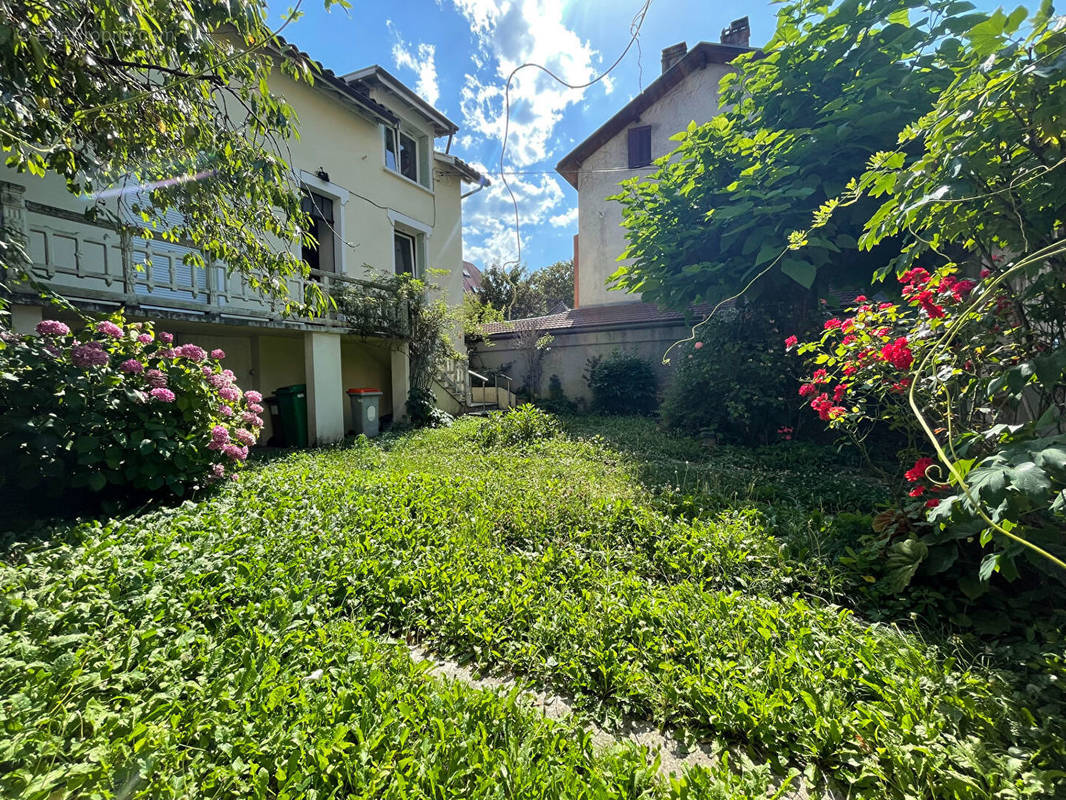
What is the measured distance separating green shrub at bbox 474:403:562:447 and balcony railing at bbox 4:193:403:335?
3.30m

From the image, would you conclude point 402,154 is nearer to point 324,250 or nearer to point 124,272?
point 324,250

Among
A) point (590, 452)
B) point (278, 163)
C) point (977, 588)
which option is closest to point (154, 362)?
point (278, 163)

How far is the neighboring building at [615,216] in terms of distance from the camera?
11.4m

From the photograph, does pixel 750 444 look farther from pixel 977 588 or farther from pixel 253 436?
pixel 253 436

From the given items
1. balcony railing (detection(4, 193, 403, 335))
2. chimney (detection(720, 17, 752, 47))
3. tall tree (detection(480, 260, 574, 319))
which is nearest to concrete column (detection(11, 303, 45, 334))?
balcony railing (detection(4, 193, 403, 335))

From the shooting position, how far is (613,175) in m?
13.7

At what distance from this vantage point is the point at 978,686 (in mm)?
1602

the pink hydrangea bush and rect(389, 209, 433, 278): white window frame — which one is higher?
rect(389, 209, 433, 278): white window frame

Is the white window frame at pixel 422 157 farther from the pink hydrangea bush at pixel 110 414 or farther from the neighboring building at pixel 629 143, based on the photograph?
the pink hydrangea bush at pixel 110 414

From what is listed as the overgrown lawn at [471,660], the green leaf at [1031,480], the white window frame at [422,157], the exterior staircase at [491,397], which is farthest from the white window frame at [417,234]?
the green leaf at [1031,480]

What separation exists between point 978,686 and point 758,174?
5.39m

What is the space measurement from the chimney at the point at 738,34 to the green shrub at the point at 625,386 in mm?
10633

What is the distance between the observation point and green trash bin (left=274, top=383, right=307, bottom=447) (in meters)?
7.38

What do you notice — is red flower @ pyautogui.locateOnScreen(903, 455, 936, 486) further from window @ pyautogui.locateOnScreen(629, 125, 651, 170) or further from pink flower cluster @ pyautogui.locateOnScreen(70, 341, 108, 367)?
window @ pyautogui.locateOnScreen(629, 125, 651, 170)
